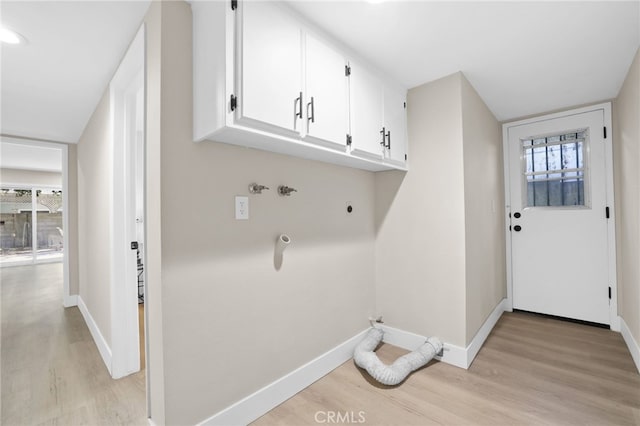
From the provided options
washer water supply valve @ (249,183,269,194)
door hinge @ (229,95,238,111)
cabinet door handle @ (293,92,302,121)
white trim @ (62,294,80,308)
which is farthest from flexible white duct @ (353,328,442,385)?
white trim @ (62,294,80,308)

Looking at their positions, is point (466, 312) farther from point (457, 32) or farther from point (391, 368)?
point (457, 32)

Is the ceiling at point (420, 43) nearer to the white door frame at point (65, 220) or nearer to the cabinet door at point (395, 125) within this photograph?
the cabinet door at point (395, 125)

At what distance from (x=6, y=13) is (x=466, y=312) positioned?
10.8 feet

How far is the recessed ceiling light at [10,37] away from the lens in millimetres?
1558

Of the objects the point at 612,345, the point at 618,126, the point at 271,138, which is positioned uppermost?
the point at 618,126

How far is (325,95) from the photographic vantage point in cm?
165

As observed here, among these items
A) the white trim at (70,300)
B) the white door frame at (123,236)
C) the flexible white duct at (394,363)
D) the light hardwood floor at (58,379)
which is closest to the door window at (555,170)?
the flexible white duct at (394,363)

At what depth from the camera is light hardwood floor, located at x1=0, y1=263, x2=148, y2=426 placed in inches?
65.9

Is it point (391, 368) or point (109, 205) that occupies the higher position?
point (109, 205)

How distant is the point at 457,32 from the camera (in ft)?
5.60

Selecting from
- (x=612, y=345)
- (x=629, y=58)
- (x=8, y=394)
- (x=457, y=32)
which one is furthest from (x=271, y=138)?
(x=612, y=345)

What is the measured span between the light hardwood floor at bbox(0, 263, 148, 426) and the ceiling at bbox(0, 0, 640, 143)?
2.20 metres

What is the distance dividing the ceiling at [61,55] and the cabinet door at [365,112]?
4.04 feet

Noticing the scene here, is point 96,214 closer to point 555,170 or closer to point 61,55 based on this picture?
point 61,55
